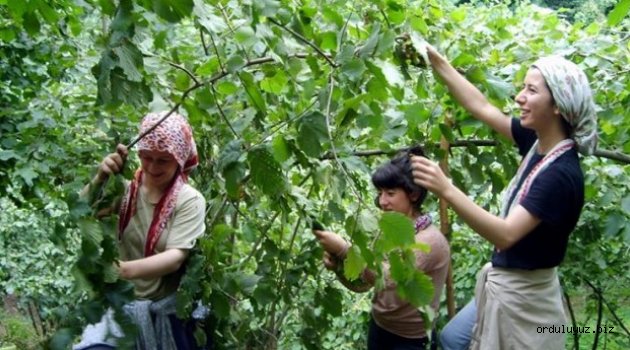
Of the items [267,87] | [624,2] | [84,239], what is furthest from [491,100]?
[84,239]

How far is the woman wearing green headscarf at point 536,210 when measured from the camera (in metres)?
2.32

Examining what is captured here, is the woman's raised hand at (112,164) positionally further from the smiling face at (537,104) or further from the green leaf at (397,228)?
the smiling face at (537,104)

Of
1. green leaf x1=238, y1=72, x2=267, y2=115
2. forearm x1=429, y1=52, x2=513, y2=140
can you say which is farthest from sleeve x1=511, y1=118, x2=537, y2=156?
green leaf x1=238, y1=72, x2=267, y2=115

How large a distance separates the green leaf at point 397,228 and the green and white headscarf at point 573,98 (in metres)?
0.79

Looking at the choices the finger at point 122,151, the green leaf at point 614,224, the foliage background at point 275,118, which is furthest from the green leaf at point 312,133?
the green leaf at point 614,224

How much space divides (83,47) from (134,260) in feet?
6.12

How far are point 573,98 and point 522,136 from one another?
32cm

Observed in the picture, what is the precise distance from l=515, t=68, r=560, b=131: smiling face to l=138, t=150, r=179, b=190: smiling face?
3.33 ft

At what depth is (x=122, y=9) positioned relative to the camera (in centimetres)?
185

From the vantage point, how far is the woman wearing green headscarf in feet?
7.63

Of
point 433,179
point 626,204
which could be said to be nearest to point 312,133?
point 433,179

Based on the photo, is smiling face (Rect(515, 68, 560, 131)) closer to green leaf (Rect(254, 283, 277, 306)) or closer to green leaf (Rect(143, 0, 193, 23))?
green leaf (Rect(254, 283, 277, 306))

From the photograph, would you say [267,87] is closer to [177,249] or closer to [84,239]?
[177,249]

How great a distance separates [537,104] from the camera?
7.98 feet
